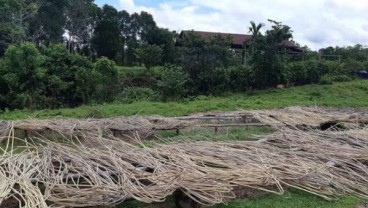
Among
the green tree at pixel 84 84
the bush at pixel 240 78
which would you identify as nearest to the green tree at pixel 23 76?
the green tree at pixel 84 84

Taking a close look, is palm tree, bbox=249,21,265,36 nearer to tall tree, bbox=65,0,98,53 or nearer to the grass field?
the grass field

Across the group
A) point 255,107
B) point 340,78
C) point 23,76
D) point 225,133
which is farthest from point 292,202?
point 340,78

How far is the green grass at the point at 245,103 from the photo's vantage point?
1130cm

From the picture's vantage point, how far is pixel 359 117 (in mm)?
9703

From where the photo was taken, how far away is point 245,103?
44.9ft

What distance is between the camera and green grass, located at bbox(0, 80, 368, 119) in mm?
11305

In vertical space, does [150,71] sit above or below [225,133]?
above

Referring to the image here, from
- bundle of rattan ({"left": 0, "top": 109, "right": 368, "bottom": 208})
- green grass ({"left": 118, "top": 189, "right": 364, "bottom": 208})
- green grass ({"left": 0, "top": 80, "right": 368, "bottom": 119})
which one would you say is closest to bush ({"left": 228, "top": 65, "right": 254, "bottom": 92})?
green grass ({"left": 0, "top": 80, "right": 368, "bottom": 119})

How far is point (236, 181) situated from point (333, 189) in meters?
1.34

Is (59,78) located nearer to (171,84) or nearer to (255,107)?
(171,84)

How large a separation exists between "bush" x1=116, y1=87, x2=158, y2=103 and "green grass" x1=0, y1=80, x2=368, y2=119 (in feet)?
4.59

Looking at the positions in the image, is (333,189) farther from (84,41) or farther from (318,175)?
(84,41)

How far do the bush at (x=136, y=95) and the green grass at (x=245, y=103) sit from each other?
1.40 metres

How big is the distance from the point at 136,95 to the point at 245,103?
171 inches
